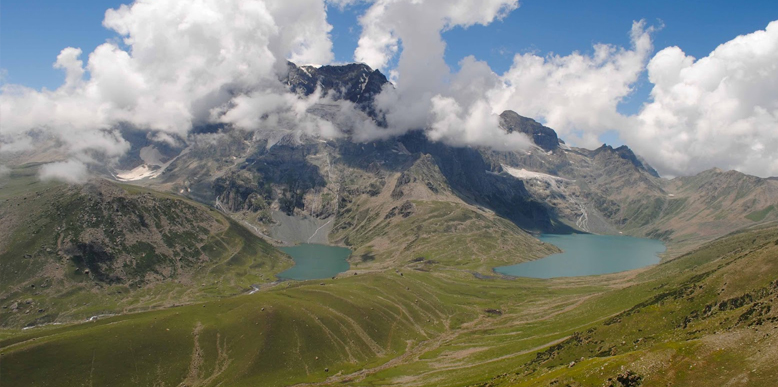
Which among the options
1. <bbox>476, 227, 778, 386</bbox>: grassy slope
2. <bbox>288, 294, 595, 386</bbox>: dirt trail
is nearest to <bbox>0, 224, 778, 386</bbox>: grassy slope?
<bbox>476, 227, 778, 386</bbox>: grassy slope

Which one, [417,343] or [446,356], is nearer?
[446,356]

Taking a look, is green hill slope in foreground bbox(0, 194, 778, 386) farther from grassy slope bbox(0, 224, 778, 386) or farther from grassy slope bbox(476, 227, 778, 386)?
grassy slope bbox(0, 224, 778, 386)

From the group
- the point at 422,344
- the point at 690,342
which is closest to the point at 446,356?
the point at 422,344

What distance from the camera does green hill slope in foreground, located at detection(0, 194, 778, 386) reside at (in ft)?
194

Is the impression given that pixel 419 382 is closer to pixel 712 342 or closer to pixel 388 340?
→ pixel 388 340

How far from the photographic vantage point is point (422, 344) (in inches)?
6624

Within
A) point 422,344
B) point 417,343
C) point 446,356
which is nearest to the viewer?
point 446,356

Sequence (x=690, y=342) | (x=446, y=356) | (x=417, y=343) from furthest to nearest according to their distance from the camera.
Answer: (x=417, y=343), (x=446, y=356), (x=690, y=342)

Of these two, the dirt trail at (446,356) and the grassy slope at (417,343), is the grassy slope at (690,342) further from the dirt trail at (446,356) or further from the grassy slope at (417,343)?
the dirt trail at (446,356)

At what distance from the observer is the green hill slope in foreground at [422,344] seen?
59.2 meters

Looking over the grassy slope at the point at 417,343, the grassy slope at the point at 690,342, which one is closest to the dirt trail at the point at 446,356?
the grassy slope at the point at 417,343

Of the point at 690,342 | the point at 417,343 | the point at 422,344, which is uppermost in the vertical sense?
the point at 690,342

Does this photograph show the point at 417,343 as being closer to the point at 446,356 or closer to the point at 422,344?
the point at 422,344

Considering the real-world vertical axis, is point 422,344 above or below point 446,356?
above
